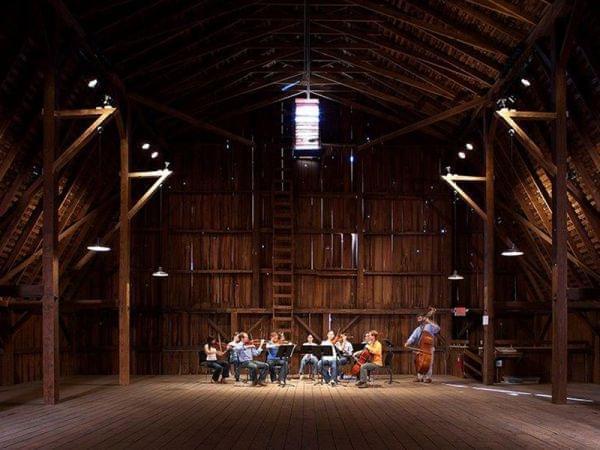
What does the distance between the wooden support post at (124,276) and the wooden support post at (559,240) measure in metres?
9.49

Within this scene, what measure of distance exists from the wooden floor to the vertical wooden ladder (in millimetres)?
4314

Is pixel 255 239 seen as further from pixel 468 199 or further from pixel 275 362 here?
pixel 468 199

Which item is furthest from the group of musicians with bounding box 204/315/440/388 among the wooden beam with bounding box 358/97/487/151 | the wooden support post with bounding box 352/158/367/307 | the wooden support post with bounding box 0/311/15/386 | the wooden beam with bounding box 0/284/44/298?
the wooden beam with bounding box 0/284/44/298

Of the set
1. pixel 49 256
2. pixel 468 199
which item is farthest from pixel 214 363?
pixel 468 199

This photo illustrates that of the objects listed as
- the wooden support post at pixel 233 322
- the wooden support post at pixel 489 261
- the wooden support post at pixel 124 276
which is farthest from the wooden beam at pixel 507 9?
the wooden support post at pixel 233 322

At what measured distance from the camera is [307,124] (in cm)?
2122

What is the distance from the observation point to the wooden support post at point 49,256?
1343cm

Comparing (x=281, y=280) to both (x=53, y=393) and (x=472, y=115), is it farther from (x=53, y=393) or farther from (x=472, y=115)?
(x=53, y=393)

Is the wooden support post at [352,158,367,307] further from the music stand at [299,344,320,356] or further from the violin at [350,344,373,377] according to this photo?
the music stand at [299,344,320,356]

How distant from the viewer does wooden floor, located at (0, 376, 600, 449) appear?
961 cm

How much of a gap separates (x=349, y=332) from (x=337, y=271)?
72.3 inches

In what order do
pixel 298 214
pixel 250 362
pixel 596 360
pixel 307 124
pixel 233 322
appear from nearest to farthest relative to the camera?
pixel 250 362, pixel 596 360, pixel 307 124, pixel 233 322, pixel 298 214

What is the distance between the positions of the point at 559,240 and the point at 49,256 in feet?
31.0

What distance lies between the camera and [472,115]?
19.2m
